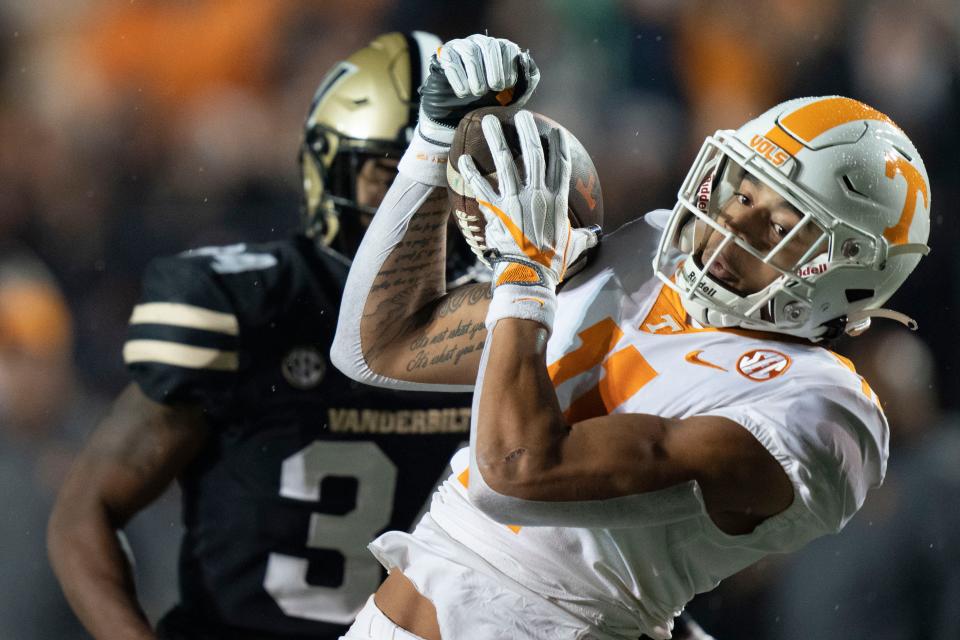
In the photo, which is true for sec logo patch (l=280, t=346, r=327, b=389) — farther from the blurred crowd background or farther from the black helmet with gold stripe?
the blurred crowd background

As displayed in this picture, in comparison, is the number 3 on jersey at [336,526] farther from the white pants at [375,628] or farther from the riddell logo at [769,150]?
the riddell logo at [769,150]

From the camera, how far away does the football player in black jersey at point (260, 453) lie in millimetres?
2318

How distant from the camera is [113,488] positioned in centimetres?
233

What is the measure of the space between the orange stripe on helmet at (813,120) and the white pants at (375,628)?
74 cm

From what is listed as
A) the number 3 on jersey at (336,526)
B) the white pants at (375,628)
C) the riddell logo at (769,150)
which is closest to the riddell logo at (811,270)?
the riddell logo at (769,150)

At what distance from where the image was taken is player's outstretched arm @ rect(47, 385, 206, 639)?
7.43 feet

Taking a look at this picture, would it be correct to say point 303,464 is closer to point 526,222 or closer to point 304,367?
point 304,367

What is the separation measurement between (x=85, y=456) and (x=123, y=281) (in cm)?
136

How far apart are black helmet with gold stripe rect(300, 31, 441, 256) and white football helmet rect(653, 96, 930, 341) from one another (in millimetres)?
1034

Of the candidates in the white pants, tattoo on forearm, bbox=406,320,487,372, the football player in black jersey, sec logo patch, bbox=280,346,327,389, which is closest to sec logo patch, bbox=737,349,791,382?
tattoo on forearm, bbox=406,320,487,372

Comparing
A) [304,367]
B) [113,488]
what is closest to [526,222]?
[304,367]

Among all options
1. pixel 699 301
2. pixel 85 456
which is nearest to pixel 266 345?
pixel 85 456

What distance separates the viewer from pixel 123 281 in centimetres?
364

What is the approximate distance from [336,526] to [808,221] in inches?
48.8
